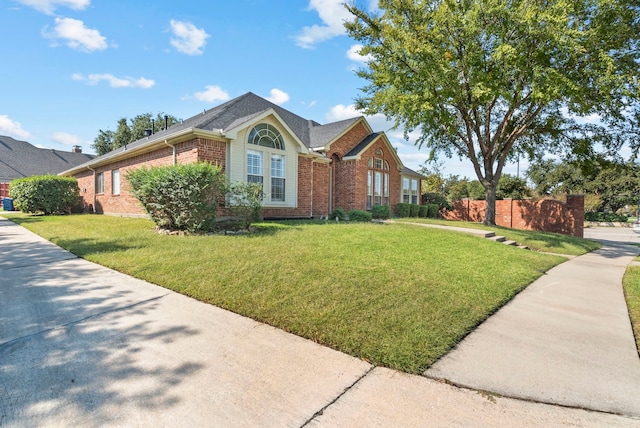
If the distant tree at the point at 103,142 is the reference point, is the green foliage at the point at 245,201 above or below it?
below

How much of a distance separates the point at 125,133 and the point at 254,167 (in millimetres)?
32176

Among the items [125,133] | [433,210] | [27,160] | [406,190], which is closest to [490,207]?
[406,190]

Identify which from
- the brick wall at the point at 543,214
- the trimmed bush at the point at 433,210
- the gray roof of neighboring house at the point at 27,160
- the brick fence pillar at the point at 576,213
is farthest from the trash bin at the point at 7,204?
the brick fence pillar at the point at 576,213

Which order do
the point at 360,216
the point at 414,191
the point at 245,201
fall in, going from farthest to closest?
the point at 414,191
the point at 360,216
the point at 245,201

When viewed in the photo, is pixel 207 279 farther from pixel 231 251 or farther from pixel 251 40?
pixel 251 40

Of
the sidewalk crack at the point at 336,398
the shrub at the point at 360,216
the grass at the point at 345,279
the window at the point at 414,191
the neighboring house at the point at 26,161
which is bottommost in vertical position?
the sidewalk crack at the point at 336,398

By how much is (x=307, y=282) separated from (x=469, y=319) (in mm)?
2223

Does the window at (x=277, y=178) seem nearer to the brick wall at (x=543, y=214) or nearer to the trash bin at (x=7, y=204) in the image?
the brick wall at (x=543, y=214)

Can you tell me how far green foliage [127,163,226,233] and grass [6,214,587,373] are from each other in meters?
0.71

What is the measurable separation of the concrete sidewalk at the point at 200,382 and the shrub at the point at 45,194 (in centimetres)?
1784

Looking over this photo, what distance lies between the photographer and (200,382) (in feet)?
8.00

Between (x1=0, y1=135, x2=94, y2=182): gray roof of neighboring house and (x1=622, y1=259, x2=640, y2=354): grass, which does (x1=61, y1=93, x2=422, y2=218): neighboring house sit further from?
(x1=0, y1=135, x2=94, y2=182): gray roof of neighboring house

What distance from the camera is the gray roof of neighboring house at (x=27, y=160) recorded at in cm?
2983

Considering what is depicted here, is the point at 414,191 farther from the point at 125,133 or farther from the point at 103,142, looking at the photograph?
the point at 103,142
